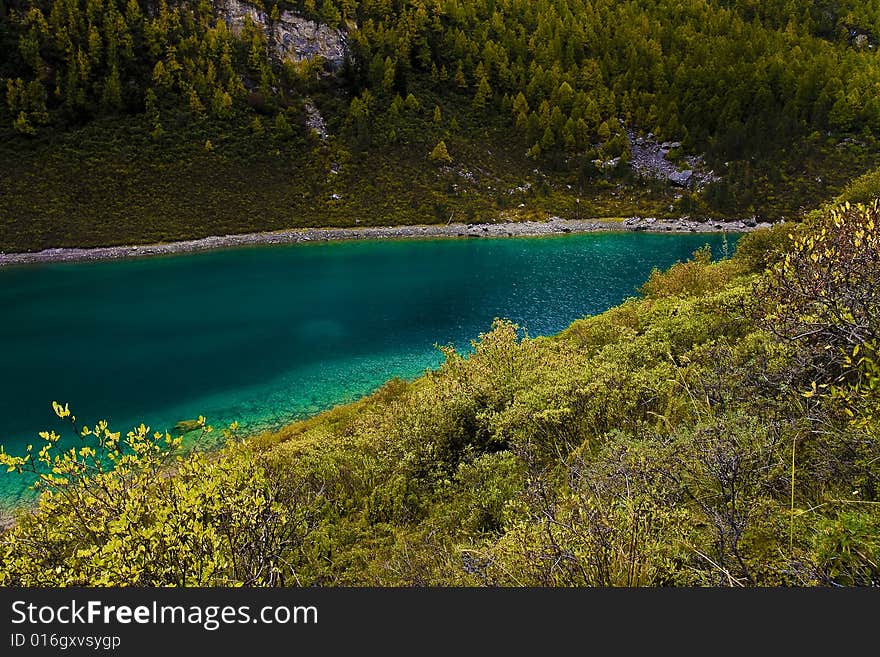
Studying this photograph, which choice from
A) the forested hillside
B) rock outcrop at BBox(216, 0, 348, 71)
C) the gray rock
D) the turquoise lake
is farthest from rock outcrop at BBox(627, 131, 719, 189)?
rock outcrop at BBox(216, 0, 348, 71)

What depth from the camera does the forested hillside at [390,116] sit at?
11062 cm

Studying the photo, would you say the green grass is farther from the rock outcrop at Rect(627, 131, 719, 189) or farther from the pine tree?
the rock outcrop at Rect(627, 131, 719, 189)

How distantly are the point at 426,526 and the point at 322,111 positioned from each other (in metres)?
144

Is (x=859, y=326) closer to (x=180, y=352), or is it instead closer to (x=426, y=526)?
(x=426, y=526)

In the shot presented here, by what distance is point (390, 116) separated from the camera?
453 ft

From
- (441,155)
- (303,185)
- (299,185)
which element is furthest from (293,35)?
(441,155)

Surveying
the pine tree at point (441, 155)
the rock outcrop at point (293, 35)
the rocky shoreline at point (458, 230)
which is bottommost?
the rocky shoreline at point (458, 230)

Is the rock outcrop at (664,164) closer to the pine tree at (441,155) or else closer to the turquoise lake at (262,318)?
the turquoise lake at (262,318)

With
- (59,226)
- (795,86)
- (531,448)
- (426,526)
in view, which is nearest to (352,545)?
(426,526)

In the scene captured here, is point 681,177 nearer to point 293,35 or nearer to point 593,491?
point 293,35

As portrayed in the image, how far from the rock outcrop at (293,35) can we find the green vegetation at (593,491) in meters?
156

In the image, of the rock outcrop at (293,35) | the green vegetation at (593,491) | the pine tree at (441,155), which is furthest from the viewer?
the rock outcrop at (293,35)

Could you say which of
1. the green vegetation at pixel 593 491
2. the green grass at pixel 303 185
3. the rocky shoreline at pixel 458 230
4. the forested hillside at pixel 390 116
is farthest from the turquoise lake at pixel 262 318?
the forested hillside at pixel 390 116

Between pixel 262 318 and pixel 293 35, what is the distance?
12440 centimetres
